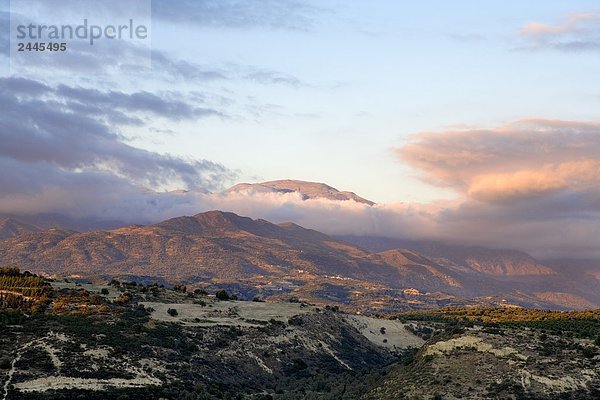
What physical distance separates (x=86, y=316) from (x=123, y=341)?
1800 cm

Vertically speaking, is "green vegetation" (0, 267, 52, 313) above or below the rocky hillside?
above

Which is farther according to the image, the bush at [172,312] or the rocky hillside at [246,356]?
the bush at [172,312]

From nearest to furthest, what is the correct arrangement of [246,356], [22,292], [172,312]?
[246,356] → [22,292] → [172,312]

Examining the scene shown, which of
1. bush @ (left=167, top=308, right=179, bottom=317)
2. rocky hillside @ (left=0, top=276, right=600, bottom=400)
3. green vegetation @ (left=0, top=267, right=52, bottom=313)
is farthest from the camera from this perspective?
bush @ (left=167, top=308, right=179, bottom=317)

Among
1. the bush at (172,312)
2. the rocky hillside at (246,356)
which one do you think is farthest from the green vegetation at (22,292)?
the bush at (172,312)

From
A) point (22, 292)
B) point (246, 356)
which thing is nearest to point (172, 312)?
point (246, 356)

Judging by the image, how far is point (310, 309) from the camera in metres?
160

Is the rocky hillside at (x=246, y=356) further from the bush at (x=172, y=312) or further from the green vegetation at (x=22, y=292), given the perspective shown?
the green vegetation at (x=22, y=292)

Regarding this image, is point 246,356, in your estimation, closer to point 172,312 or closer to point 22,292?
point 172,312

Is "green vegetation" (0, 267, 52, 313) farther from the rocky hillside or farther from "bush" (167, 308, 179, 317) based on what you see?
"bush" (167, 308, 179, 317)

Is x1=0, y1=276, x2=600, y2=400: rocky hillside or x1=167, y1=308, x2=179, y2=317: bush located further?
x1=167, y1=308, x2=179, y2=317: bush

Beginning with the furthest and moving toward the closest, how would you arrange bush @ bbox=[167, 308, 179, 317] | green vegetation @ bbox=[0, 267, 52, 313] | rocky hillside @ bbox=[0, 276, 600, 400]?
bush @ bbox=[167, 308, 179, 317] < green vegetation @ bbox=[0, 267, 52, 313] < rocky hillside @ bbox=[0, 276, 600, 400]

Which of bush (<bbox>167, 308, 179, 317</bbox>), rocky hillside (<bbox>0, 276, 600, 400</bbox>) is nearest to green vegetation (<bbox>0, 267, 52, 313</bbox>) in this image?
rocky hillside (<bbox>0, 276, 600, 400</bbox>)

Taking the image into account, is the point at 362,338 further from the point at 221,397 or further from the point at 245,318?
the point at 221,397
